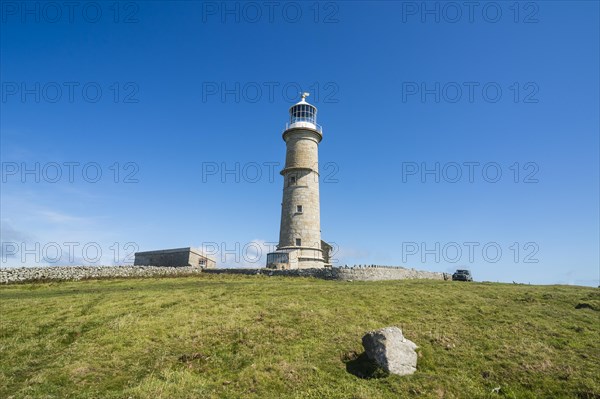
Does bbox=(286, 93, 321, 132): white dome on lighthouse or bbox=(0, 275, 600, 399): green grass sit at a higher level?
bbox=(286, 93, 321, 132): white dome on lighthouse

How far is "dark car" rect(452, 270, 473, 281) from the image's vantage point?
41.2m

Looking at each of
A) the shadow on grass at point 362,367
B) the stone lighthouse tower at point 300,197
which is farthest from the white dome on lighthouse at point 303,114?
the shadow on grass at point 362,367

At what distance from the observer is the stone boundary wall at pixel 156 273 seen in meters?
33.2

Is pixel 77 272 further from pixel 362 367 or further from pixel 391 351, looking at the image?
pixel 391 351

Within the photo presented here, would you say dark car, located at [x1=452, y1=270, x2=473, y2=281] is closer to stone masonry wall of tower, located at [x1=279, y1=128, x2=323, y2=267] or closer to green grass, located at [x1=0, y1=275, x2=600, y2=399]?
stone masonry wall of tower, located at [x1=279, y1=128, x2=323, y2=267]

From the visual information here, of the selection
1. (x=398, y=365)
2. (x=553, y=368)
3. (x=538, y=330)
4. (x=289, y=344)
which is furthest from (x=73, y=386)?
(x=538, y=330)

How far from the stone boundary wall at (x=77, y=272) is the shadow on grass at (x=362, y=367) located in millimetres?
27542

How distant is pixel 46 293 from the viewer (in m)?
26.1

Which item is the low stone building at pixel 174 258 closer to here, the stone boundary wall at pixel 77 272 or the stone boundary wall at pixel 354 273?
the stone boundary wall at pixel 77 272

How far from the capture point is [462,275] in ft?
136

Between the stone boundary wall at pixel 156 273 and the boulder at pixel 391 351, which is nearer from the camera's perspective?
the boulder at pixel 391 351

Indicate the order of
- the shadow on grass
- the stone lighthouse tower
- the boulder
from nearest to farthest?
the shadow on grass < the boulder < the stone lighthouse tower

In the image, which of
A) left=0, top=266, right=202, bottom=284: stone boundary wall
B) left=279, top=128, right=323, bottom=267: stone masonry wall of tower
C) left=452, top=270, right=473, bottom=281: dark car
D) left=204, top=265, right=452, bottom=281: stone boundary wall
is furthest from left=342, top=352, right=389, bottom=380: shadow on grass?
left=452, top=270, right=473, bottom=281: dark car

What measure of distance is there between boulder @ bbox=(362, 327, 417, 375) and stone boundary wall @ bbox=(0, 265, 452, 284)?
→ 65.5 feet
